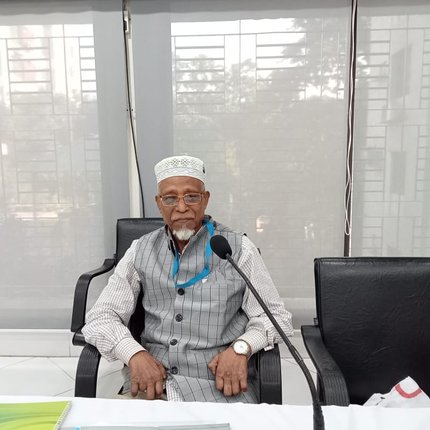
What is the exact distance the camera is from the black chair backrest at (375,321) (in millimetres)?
1390

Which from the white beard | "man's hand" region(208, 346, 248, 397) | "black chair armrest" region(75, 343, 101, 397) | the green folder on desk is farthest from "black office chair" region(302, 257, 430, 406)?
the green folder on desk

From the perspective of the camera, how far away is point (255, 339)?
1343mm

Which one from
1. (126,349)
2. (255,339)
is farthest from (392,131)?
(126,349)

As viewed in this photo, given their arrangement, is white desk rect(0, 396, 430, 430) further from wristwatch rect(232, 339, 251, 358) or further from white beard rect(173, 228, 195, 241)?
white beard rect(173, 228, 195, 241)

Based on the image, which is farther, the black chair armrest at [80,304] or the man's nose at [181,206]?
the black chair armrest at [80,304]

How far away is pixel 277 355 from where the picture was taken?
1.35 metres

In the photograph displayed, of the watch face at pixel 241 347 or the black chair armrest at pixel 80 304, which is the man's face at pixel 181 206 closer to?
the watch face at pixel 241 347

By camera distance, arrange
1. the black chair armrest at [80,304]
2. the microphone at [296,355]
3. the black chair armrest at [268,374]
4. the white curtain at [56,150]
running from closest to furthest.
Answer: the microphone at [296,355], the black chair armrest at [268,374], the black chair armrest at [80,304], the white curtain at [56,150]

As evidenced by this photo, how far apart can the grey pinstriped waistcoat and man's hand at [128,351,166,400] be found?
0.21 feet

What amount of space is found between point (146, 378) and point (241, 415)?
497mm

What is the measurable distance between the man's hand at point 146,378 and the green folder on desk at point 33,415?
15.8 inches

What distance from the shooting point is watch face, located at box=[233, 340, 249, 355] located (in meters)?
1.30

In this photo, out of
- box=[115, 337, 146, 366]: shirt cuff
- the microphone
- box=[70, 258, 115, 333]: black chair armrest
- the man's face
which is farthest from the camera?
box=[70, 258, 115, 333]: black chair armrest

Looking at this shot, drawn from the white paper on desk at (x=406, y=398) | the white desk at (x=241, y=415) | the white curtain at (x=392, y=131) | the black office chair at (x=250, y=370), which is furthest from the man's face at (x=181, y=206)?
the white curtain at (x=392, y=131)
